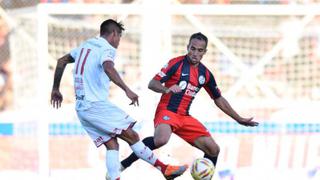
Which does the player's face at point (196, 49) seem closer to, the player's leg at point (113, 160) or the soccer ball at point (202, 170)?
the soccer ball at point (202, 170)

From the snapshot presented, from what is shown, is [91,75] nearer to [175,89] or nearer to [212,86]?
[175,89]

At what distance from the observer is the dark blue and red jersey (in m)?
10.2

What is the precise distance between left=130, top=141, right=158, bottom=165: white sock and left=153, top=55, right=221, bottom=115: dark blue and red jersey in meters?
0.64

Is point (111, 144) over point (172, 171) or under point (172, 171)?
over

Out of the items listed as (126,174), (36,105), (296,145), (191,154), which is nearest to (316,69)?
(296,145)

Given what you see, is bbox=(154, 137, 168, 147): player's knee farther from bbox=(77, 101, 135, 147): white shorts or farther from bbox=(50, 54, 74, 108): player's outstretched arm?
bbox=(50, 54, 74, 108): player's outstretched arm

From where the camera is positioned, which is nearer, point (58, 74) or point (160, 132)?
point (58, 74)

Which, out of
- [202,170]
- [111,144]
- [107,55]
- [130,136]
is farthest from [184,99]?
[107,55]

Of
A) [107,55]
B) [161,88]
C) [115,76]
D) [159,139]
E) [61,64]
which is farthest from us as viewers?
[159,139]

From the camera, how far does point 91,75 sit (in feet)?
31.6

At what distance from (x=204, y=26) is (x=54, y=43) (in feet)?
6.77

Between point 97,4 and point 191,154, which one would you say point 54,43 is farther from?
point 191,154

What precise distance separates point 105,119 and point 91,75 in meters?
0.45

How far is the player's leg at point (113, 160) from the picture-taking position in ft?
32.0
